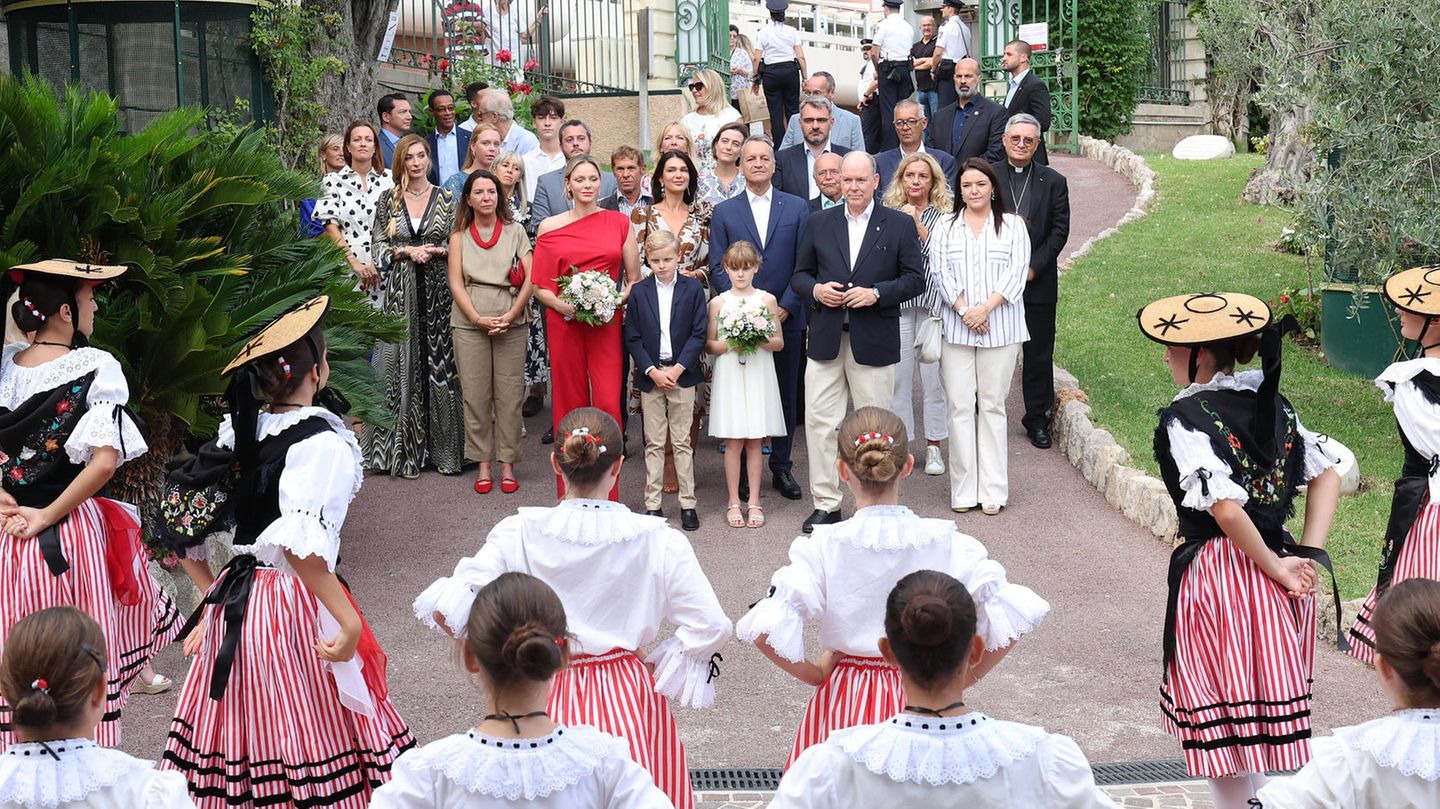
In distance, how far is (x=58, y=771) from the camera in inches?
124

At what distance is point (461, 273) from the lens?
972cm

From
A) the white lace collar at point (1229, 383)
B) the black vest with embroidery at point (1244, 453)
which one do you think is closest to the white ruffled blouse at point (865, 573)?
the black vest with embroidery at point (1244, 453)

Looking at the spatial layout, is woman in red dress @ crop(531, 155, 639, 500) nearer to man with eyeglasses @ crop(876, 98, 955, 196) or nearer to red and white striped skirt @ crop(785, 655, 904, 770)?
man with eyeglasses @ crop(876, 98, 955, 196)

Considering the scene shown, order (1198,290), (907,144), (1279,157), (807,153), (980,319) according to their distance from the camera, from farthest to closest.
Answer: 1. (1279,157)
2. (1198,290)
3. (807,153)
4. (907,144)
5. (980,319)

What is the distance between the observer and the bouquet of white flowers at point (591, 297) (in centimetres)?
919

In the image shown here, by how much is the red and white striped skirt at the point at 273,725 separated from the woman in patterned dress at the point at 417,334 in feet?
17.8

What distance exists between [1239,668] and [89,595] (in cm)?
385

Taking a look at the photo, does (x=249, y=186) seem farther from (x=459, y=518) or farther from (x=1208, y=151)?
(x=1208, y=151)

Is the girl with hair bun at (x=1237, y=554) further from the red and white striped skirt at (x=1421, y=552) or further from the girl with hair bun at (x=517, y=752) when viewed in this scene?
the girl with hair bun at (x=517, y=752)

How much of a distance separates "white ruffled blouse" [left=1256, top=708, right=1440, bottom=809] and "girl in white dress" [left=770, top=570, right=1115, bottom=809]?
1.35 ft

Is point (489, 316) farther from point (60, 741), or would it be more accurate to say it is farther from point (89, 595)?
point (60, 741)

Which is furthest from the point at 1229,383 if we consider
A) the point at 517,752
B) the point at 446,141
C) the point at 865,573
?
the point at 446,141

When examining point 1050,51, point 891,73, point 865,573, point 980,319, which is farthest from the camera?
point 1050,51

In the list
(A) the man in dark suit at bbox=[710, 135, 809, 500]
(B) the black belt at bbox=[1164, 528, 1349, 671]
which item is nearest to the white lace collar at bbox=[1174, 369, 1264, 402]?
(B) the black belt at bbox=[1164, 528, 1349, 671]
